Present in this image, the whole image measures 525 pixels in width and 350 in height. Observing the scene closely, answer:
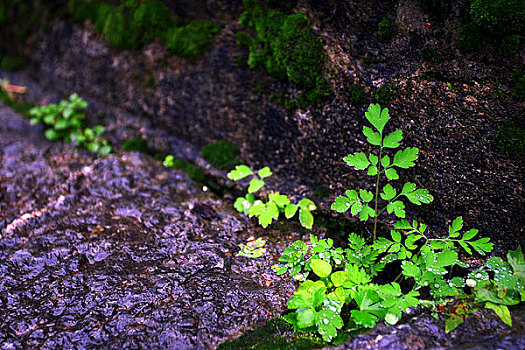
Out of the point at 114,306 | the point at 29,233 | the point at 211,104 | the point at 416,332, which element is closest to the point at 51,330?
the point at 114,306

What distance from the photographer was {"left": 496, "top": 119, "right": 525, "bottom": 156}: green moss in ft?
5.70

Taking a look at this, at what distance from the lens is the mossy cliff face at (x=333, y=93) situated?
1835mm

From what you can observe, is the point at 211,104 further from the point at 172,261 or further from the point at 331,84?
the point at 172,261

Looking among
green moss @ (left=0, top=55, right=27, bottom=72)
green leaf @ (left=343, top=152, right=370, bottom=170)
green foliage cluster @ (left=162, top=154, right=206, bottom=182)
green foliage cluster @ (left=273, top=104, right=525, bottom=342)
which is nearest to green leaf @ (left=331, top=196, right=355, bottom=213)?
green foliage cluster @ (left=273, top=104, right=525, bottom=342)

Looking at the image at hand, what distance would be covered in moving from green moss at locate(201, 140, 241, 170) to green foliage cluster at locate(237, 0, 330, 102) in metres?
0.60

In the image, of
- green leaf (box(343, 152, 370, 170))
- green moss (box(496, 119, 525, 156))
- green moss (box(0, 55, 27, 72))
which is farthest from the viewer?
green moss (box(0, 55, 27, 72))

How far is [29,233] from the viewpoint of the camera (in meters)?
2.23

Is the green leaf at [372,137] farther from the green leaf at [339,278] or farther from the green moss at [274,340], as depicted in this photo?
the green moss at [274,340]

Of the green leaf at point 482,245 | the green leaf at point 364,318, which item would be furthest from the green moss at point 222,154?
the green leaf at point 482,245

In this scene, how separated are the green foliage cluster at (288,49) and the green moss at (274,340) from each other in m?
1.36

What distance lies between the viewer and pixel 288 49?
2.33 meters

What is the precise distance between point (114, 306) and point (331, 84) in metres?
1.70

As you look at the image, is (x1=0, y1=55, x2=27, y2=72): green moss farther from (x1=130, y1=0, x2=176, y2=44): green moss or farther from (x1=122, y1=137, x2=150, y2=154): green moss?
(x1=122, y1=137, x2=150, y2=154): green moss

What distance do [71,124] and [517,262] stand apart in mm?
3395
